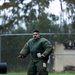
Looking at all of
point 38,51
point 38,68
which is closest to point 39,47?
point 38,51

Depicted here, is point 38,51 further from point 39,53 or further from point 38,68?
point 38,68

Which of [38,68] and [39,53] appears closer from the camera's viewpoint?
[39,53]

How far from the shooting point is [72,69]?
16.5 meters

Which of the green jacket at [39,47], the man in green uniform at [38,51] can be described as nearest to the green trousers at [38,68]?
the man in green uniform at [38,51]

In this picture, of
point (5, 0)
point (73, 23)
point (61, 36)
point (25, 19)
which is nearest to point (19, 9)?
point (25, 19)

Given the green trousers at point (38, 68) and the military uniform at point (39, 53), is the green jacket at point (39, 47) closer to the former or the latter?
the military uniform at point (39, 53)

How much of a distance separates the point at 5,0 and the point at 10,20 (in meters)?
2.60

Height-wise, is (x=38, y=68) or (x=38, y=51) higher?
(x=38, y=51)

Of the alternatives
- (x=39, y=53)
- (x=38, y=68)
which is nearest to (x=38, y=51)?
(x=39, y=53)

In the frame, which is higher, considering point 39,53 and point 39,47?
point 39,47

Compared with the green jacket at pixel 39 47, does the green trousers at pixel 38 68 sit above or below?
below

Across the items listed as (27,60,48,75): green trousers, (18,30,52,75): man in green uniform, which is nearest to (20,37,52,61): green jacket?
(18,30,52,75): man in green uniform

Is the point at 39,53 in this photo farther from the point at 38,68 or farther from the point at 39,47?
the point at 38,68

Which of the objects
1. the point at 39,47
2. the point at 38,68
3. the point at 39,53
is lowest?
the point at 38,68
